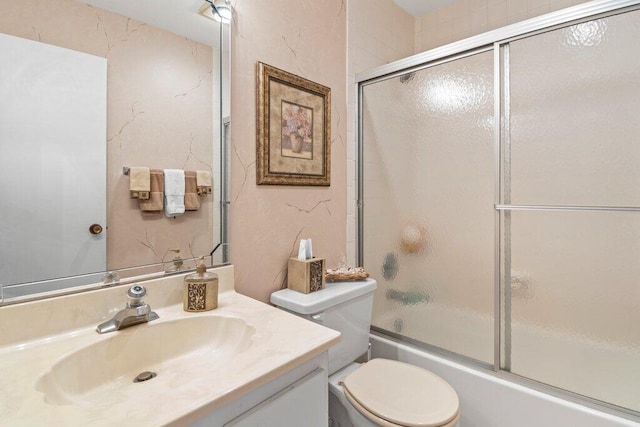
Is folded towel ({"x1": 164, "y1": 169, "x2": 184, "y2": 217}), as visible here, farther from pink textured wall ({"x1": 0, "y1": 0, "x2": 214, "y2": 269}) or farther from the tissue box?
the tissue box

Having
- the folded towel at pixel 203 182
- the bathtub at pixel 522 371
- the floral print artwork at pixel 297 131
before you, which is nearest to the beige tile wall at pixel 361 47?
the floral print artwork at pixel 297 131

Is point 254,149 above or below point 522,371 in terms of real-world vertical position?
above

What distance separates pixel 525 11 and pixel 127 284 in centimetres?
250

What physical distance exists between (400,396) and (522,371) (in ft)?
2.06

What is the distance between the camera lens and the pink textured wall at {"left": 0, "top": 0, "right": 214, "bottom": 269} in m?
0.86

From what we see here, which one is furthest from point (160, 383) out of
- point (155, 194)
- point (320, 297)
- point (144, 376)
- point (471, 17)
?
point (471, 17)

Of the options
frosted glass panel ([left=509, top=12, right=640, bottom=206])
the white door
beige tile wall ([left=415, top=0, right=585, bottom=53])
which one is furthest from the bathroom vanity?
beige tile wall ([left=415, top=0, right=585, bottom=53])

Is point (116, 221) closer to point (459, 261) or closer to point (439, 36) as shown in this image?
point (459, 261)

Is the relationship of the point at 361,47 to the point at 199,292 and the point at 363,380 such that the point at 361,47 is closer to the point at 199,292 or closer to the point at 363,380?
the point at 199,292

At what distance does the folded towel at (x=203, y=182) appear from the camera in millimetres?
1150

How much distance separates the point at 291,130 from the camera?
1466mm

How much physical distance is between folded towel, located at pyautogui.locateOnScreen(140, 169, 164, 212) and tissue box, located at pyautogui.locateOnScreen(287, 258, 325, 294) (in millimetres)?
598

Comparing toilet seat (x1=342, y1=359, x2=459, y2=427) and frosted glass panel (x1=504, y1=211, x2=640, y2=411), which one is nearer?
toilet seat (x1=342, y1=359, x2=459, y2=427)

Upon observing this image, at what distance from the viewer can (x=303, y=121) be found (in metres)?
1.52
